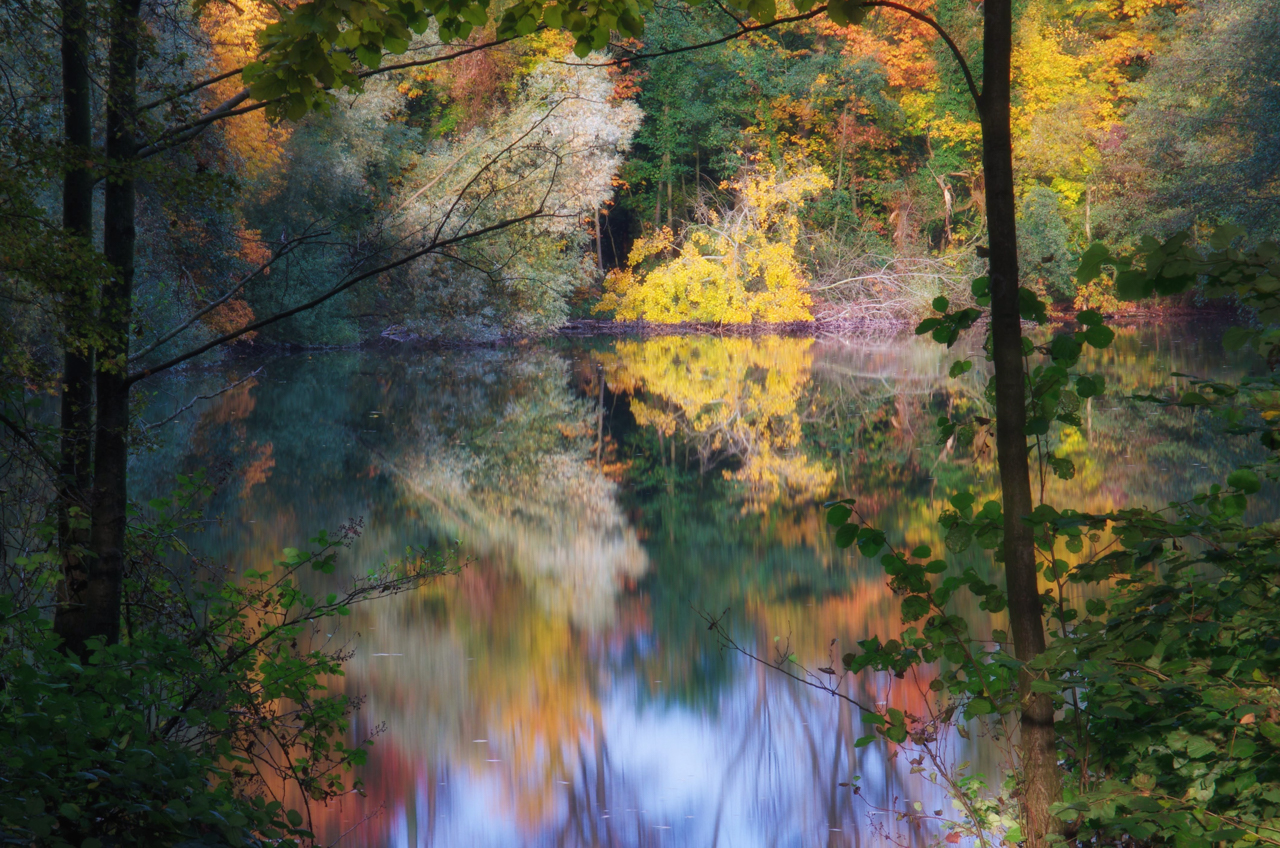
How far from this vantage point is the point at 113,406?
9.87 feet

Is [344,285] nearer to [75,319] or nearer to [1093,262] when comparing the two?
[75,319]

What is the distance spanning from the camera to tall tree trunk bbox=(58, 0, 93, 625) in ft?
8.57

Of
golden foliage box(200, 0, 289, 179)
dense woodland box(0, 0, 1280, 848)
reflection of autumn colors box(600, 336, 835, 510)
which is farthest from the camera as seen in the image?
golden foliage box(200, 0, 289, 179)

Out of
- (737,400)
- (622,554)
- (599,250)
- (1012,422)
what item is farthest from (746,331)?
(1012,422)

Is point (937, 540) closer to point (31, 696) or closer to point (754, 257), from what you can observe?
point (31, 696)

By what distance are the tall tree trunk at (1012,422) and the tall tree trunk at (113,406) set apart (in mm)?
2197

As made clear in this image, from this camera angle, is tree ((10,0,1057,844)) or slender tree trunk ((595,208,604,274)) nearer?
tree ((10,0,1057,844))

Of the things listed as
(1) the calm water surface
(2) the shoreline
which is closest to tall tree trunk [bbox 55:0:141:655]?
(1) the calm water surface

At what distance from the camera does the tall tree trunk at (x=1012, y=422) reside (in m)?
2.16

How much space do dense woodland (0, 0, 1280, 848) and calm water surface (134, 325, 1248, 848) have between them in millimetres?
125

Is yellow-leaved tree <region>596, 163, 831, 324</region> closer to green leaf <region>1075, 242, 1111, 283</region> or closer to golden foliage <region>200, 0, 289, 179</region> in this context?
golden foliage <region>200, 0, 289, 179</region>

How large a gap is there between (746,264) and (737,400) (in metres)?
10.4

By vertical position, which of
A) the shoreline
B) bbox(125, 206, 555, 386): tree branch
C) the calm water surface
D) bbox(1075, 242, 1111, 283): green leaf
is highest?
the shoreline

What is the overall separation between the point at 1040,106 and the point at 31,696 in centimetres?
2781
